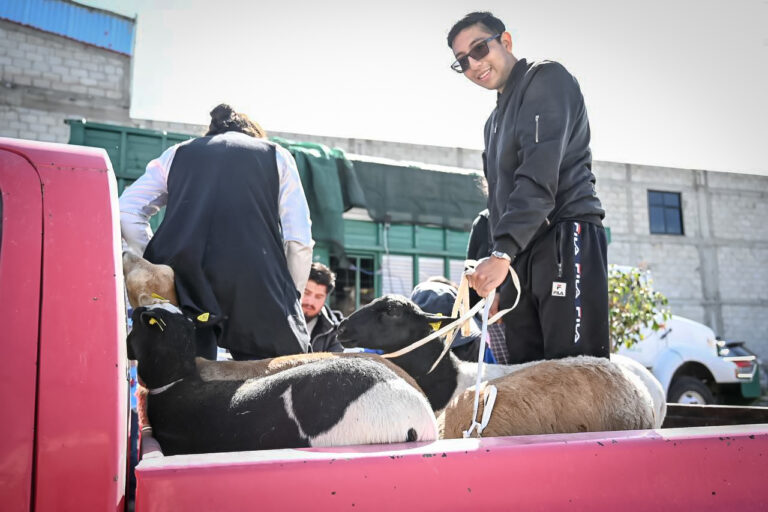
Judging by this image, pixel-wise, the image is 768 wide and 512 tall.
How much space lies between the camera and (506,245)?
2.36 metres

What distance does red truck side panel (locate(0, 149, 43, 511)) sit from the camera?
122 cm

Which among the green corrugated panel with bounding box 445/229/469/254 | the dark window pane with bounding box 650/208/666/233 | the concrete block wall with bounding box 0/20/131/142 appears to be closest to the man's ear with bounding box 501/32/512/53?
the green corrugated panel with bounding box 445/229/469/254

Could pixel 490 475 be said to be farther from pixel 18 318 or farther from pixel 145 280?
pixel 145 280

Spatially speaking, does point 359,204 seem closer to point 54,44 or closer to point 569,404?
point 569,404

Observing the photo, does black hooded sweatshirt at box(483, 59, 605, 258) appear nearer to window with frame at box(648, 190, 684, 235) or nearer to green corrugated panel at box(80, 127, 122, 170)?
green corrugated panel at box(80, 127, 122, 170)

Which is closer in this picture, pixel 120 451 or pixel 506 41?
pixel 120 451

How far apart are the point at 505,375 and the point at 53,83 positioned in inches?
633

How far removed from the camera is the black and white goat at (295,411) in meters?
1.60

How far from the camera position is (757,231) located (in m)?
24.9

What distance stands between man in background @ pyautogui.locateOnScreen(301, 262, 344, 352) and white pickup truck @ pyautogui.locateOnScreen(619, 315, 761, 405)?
17.4ft

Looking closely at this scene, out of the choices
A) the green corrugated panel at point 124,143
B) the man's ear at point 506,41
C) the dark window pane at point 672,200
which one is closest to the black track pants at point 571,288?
the man's ear at point 506,41

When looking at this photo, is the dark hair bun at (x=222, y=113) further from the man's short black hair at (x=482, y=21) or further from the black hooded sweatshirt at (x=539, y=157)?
the black hooded sweatshirt at (x=539, y=157)

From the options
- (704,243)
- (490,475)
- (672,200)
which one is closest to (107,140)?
(490,475)

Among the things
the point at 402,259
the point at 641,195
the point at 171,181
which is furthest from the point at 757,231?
the point at 171,181
